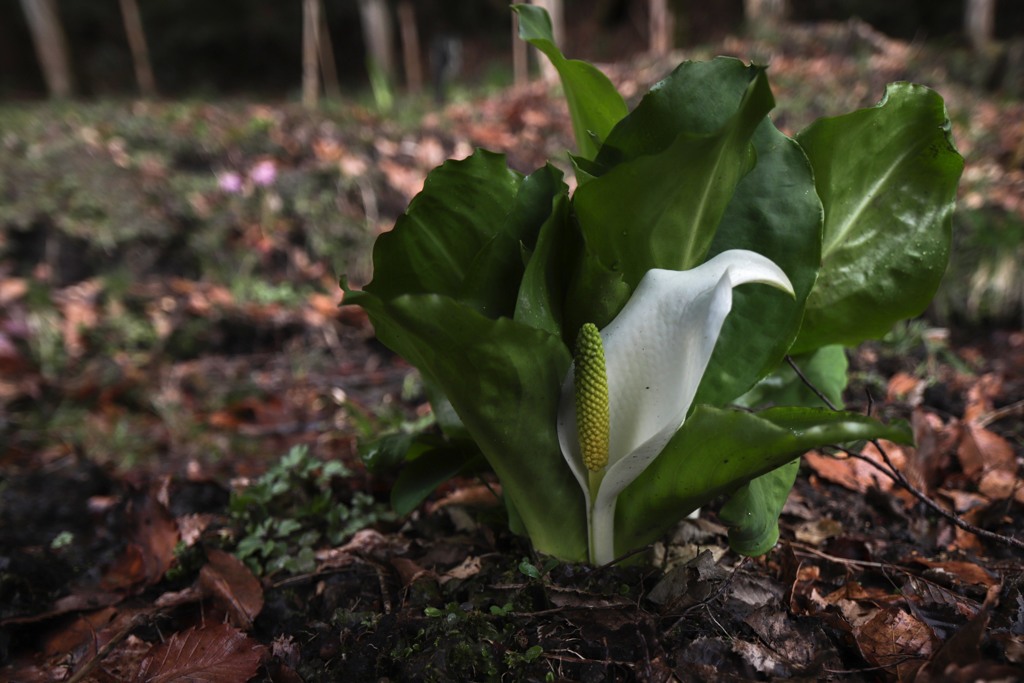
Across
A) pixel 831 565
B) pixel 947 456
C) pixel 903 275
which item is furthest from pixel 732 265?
pixel 947 456

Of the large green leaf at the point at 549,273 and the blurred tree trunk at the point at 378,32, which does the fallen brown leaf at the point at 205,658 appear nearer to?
the large green leaf at the point at 549,273

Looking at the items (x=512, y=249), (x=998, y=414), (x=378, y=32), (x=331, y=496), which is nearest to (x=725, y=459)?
(x=512, y=249)

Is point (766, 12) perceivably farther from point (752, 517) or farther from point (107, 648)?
point (107, 648)

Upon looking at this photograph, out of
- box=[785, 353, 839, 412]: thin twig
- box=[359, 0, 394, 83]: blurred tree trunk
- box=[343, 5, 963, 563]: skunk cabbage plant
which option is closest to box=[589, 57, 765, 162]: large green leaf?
box=[343, 5, 963, 563]: skunk cabbage plant

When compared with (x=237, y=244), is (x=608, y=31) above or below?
above

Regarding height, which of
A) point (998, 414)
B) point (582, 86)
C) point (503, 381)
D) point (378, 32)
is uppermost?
point (378, 32)

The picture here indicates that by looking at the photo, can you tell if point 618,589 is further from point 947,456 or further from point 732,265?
point 947,456

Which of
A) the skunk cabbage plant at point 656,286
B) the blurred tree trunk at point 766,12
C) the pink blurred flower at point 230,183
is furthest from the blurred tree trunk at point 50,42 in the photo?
the skunk cabbage plant at point 656,286
